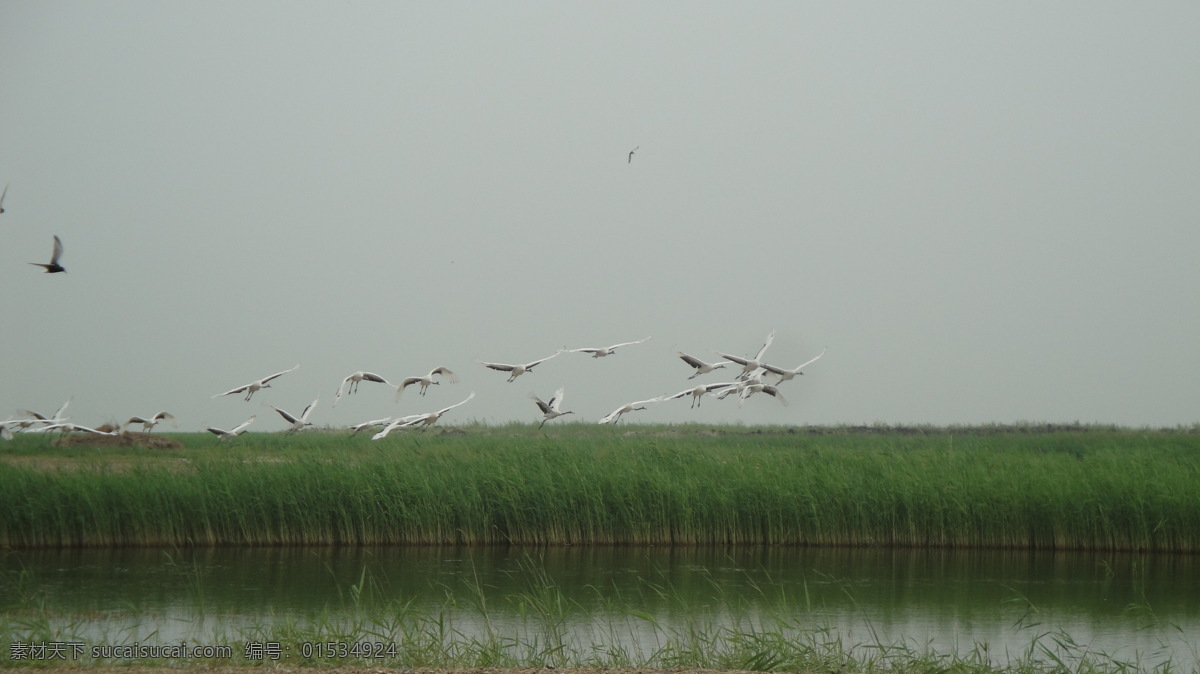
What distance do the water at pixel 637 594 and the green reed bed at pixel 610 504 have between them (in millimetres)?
370

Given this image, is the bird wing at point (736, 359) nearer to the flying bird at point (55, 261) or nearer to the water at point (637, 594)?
the water at point (637, 594)

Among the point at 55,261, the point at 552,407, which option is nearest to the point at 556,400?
the point at 552,407

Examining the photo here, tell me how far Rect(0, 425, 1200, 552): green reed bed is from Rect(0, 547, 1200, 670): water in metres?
0.37

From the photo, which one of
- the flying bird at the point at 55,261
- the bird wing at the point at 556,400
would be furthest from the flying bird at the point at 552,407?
the flying bird at the point at 55,261

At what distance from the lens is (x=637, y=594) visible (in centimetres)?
1181

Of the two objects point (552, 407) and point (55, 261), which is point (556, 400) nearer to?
point (552, 407)

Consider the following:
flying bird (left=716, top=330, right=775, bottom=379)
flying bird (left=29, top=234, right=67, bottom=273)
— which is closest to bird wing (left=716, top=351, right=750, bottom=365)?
flying bird (left=716, top=330, right=775, bottom=379)

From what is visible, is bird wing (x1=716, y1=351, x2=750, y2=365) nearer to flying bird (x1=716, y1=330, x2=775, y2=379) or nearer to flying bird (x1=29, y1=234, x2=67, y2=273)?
flying bird (x1=716, y1=330, x2=775, y2=379)

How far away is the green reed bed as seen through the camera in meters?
15.3

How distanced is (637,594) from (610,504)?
171 inches

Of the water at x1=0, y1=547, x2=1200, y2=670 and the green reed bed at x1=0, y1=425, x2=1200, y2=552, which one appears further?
the green reed bed at x1=0, y1=425, x2=1200, y2=552

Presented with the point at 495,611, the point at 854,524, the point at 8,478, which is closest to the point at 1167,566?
the point at 854,524

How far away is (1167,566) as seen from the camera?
14266 millimetres

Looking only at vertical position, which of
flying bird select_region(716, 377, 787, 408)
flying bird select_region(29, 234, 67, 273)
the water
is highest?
flying bird select_region(29, 234, 67, 273)
